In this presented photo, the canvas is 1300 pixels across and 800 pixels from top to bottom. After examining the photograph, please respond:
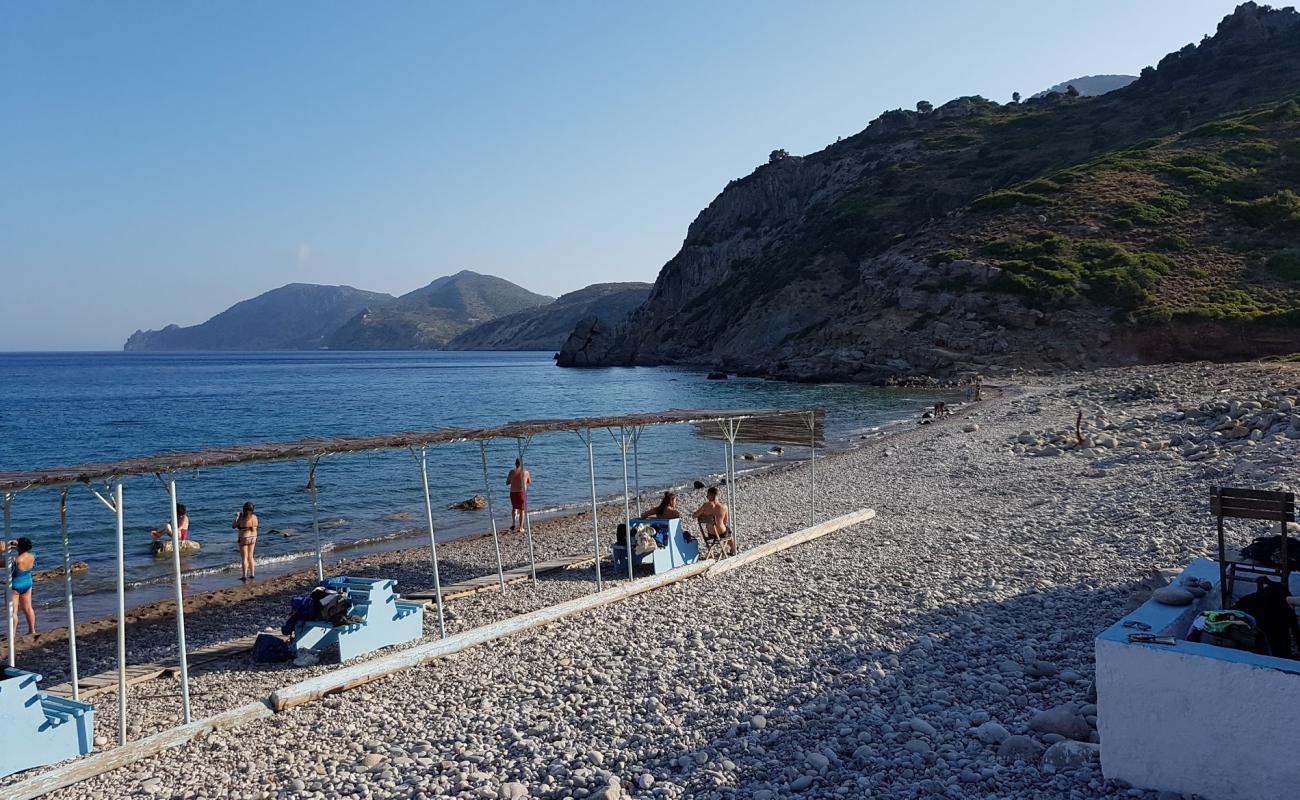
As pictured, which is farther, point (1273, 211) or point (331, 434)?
point (1273, 211)

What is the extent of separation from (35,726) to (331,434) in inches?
2019

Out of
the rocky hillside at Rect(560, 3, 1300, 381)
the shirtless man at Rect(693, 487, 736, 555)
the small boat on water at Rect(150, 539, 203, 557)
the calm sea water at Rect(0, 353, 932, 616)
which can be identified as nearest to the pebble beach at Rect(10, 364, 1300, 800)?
the shirtless man at Rect(693, 487, 736, 555)

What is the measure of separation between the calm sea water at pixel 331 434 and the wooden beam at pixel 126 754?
11822 millimetres

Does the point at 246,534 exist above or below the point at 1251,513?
below

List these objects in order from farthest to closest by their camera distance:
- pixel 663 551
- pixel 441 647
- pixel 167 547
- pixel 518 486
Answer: pixel 167 547 → pixel 518 486 → pixel 663 551 → pixel 441 647

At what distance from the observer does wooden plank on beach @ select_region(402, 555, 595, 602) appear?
15062 millimetres

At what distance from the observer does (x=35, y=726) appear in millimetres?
8570

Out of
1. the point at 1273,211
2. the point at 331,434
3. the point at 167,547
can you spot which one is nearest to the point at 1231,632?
the point at 167,547

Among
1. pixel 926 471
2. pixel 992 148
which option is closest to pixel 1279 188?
pixel 992 148

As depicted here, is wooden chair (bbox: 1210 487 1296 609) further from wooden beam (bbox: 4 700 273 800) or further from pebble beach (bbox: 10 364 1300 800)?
wooden beam (bbox: 4 700 273 800)

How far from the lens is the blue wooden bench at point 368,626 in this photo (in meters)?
11.9

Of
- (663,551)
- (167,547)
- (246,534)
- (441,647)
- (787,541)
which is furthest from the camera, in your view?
(167,547)

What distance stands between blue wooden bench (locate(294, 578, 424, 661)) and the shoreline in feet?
13.1

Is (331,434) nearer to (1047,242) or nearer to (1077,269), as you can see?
(1077,269)
